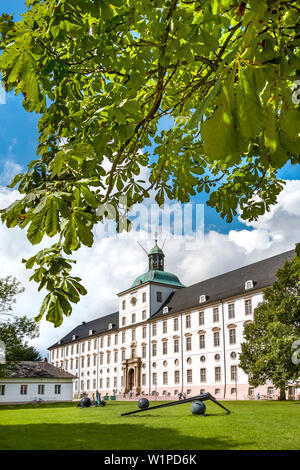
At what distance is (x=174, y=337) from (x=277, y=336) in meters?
25.5

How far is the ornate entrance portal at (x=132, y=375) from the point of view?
59.2 m

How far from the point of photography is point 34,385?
185 ft

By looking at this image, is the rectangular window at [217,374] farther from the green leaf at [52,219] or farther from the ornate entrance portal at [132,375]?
the green leaf at [52,219]

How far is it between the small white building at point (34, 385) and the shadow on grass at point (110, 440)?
4094 centimetres

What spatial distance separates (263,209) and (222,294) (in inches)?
1747

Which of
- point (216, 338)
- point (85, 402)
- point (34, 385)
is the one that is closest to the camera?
point (85, 402)

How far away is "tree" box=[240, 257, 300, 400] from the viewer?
97.5 ft

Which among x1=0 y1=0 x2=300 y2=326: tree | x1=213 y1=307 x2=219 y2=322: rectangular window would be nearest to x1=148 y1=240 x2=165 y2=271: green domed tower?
x1=213 y1=307 x2=219 y2=322: rectangular window

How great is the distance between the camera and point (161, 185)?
5410mm

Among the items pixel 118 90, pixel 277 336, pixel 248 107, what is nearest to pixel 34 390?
pixel 277 336

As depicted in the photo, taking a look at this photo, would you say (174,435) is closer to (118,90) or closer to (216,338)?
(118,90)

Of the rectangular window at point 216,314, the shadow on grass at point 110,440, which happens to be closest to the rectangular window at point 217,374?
the rectangular window at point 216,314
